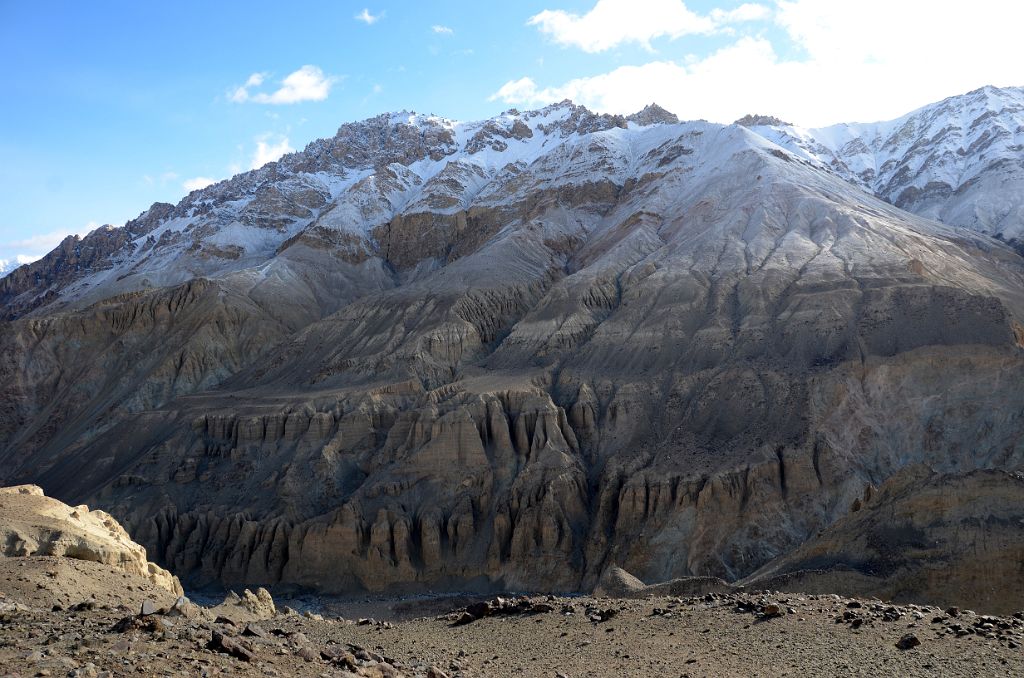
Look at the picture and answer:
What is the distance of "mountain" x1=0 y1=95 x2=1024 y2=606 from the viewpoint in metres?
54.7

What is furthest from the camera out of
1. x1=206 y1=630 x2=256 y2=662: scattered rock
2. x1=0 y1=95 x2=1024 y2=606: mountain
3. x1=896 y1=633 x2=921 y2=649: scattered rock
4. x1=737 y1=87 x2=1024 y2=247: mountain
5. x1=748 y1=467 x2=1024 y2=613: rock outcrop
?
x1=737 y1=87 x2=1024 y2=247: mountain

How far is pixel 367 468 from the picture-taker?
67812mm

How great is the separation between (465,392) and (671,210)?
42118mm

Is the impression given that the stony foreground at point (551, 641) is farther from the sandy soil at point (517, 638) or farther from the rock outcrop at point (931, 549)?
the rock outcrop at point (931, 549)

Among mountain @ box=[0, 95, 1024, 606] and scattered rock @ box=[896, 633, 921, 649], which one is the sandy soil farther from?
mountain @ box=[0, 95, 1024, 606]

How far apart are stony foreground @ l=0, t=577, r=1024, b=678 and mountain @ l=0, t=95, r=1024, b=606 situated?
12.3 meters

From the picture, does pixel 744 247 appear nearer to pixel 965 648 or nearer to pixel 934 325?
pixel 934 325

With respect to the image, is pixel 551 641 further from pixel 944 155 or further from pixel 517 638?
pixel 944 155

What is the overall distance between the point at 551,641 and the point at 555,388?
158ft

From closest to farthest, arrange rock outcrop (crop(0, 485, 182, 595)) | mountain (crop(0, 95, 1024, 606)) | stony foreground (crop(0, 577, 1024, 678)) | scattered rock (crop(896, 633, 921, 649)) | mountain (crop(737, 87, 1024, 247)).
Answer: stony foreground (crop(0, 577, 1024, 678)) → scattered rock (crop(896, 633, 921, 649)) → rock outcrop (crop(0, 485, 182, 595)) → mountain (crop(0, 95, 1024, 606)) → mountain (crop(737, 87, 1024, 247))

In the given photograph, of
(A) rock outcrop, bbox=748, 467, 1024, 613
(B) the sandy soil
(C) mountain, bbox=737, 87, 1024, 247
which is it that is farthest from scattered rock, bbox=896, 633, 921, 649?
(C) mountain, bbox=737, 87, 1024, 247

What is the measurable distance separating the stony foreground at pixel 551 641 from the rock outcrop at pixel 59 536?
12.7 ft

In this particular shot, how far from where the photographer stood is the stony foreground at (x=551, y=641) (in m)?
14.4

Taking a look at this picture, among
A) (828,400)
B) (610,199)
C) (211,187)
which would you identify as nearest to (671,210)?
(610,199)
